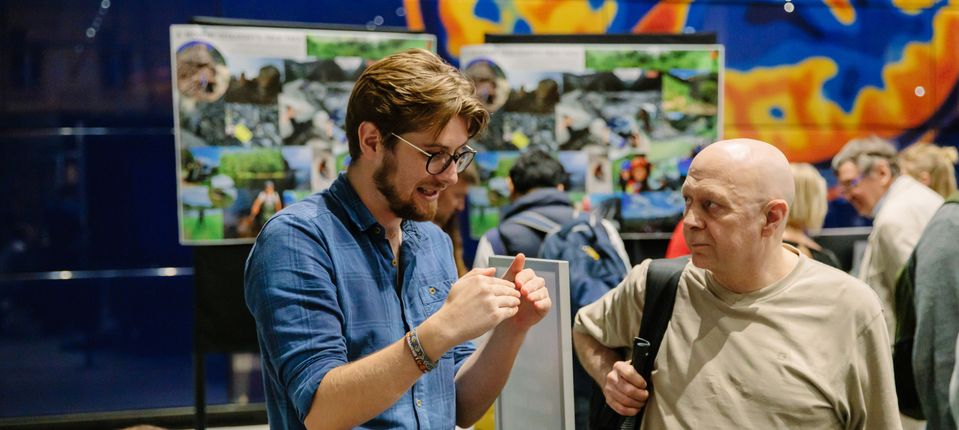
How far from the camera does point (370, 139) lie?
1.87m

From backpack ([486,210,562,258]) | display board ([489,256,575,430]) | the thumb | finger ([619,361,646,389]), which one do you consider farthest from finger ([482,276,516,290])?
backpack ([486,210,562,258])

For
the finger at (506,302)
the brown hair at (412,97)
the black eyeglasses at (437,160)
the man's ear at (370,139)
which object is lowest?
the finger at (506,302)

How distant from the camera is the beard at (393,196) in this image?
6.08 feet

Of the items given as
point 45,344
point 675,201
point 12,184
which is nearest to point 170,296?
point 45,344

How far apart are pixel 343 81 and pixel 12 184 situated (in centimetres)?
251

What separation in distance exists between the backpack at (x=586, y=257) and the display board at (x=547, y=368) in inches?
41.1

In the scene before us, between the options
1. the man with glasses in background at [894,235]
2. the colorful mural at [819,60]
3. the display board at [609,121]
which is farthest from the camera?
the colorful mural at [819,60]

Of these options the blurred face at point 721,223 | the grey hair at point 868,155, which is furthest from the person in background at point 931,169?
the blurred face at point 721,223

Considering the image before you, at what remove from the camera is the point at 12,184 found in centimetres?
566

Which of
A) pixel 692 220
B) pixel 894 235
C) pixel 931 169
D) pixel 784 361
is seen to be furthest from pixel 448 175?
pixel 931 169

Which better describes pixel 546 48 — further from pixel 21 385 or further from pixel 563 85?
pixel 21 385

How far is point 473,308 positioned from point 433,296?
0.39 meters

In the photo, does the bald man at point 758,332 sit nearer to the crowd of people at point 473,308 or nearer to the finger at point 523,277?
the crowd of people at point 473,308

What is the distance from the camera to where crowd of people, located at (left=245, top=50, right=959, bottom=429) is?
1682mm
